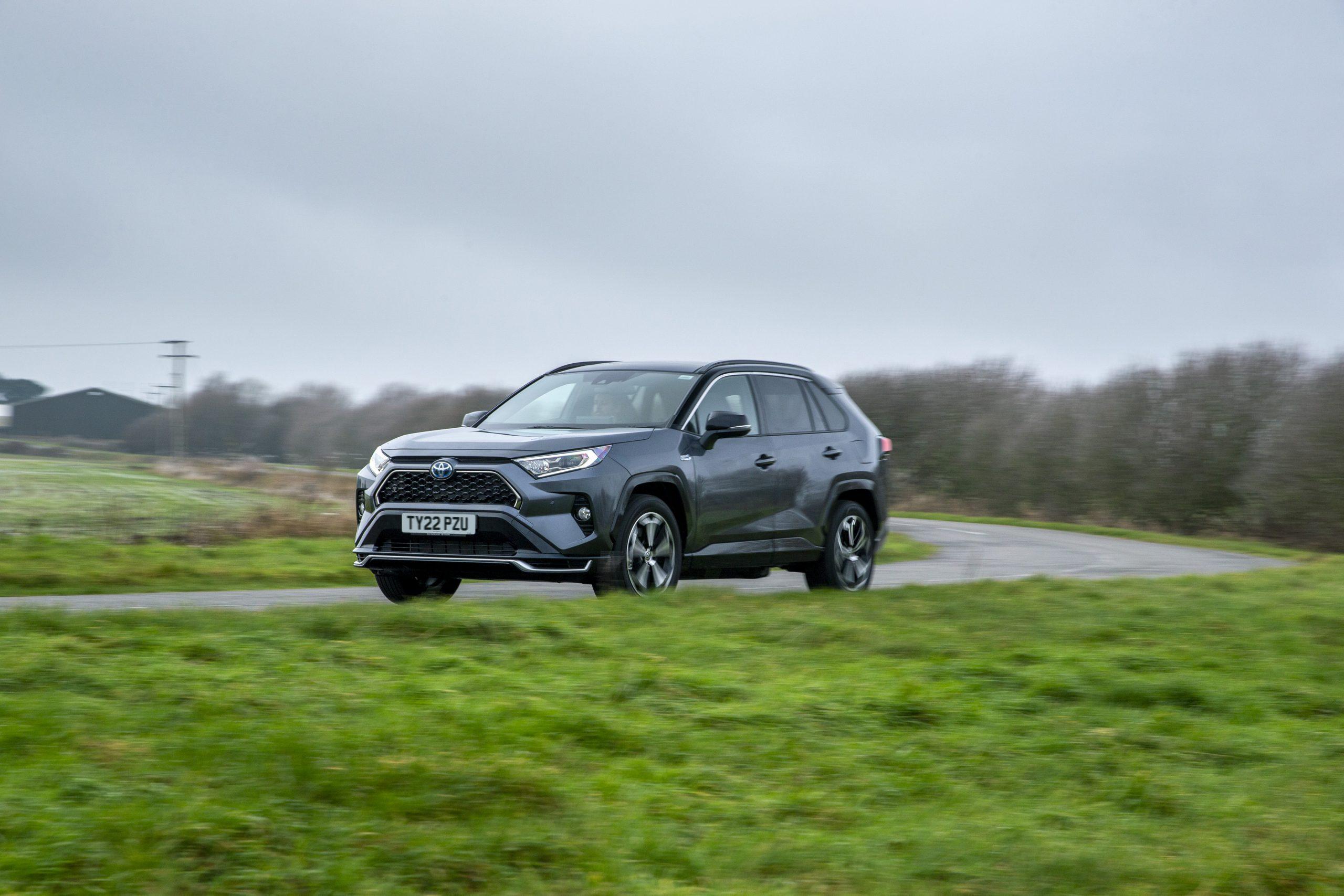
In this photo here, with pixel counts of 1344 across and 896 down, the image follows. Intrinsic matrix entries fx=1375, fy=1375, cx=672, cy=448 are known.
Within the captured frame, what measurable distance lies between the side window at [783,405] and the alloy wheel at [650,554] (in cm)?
154

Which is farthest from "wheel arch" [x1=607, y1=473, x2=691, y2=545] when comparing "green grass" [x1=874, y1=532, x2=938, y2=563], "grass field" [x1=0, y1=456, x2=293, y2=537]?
"grass field" [x1=0, y1=456, x2=293, y2=537]

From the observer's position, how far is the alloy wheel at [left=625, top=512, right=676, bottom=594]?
9016 millimetres

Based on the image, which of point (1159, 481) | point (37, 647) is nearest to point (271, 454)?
point (1159, 481)

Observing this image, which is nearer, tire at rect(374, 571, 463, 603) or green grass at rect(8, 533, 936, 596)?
tire at rect(374, 571, 463, 603)

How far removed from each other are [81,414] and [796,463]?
2727cm

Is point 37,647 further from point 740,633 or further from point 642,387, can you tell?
point 642,387

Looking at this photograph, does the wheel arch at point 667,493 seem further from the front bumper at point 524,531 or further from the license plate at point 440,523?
the license plate at point 440,523

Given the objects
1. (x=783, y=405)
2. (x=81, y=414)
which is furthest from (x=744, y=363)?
(x=81, y=414)

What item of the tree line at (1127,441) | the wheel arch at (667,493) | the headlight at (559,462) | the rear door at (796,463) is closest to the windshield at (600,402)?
the wheel arch at (667,493)

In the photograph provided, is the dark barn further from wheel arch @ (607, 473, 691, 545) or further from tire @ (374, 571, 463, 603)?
wheel arch @ (607, 473, 691, 545)

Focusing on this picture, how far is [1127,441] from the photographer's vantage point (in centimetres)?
3766

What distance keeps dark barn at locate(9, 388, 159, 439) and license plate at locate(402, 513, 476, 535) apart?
23.6 meters

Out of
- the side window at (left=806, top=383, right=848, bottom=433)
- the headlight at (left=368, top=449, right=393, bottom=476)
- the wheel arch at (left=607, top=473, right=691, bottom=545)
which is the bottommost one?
the wheel arch at (left=607, top=473, right=691, bottom=545)

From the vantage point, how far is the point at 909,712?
5332 mm
